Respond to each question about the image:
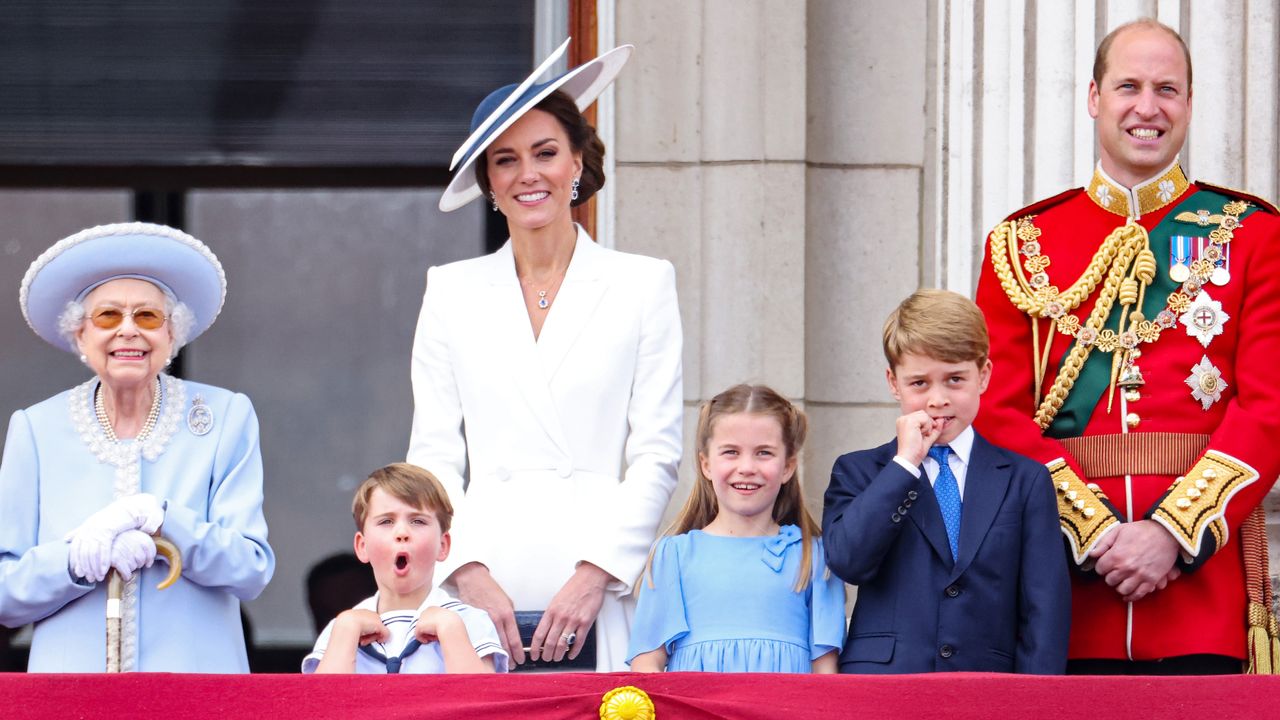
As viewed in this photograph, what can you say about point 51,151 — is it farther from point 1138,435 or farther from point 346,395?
point 1138,435

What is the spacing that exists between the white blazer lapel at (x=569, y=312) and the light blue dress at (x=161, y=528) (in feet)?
2.00

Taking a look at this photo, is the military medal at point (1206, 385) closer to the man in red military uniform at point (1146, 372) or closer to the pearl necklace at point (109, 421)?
the man in red military uniform at point (1146, 372)

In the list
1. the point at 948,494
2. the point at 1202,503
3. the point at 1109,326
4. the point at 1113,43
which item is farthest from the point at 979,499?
the point at 1113,43

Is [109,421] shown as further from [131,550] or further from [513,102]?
[513,102]

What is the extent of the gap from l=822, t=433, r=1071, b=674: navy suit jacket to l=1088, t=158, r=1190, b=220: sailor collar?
0.66m

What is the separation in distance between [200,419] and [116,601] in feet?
1.40

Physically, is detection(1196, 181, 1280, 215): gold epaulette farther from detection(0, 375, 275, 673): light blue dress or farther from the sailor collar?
detection(0, 375, 275, 673): light blue dress

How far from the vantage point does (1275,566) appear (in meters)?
4.94

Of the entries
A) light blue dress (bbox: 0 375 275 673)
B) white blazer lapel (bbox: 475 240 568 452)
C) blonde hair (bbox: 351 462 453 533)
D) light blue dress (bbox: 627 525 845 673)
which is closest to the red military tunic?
light blue dress (bbox: 627 525 845 673)

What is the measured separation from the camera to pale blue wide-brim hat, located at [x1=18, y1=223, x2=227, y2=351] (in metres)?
3.94

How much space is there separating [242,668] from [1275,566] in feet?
8.12

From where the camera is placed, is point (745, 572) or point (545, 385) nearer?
point (745, 572)

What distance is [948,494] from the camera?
381 centimetres

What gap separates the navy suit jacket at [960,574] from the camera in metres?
3.66
